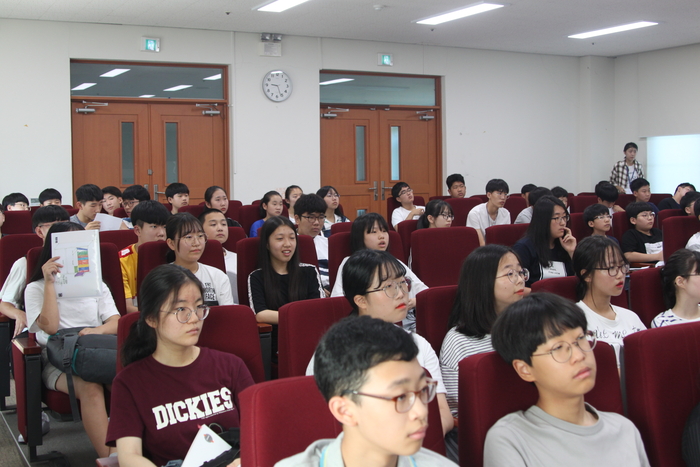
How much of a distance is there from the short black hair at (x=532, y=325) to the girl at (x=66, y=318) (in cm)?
168

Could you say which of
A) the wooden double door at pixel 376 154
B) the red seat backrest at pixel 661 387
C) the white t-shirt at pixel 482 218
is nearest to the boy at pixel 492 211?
the white t-shirt at pixel 482 218

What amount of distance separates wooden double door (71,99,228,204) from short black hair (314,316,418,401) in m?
7.60

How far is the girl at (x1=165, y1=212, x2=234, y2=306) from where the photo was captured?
3.40 m

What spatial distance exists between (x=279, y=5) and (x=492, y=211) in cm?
332

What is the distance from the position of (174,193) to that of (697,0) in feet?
20.4

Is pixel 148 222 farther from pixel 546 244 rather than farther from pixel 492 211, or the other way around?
pixel 492 211

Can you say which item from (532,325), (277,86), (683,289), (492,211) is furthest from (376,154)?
(532,325)

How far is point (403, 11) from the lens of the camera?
796cm

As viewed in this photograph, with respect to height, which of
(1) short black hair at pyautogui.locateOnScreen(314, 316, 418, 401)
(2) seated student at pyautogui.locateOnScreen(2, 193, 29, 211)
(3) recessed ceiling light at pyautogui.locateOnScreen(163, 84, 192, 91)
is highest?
(3) recessed ceiling light at pyautogui.locateOnScreen(163, 84, 192, 91)

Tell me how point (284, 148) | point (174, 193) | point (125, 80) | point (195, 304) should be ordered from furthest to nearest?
point (284, 148), point (125, 80), point (174, 193), point (195, 304)

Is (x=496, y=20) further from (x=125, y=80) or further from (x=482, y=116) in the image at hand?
(x=125, y=80)

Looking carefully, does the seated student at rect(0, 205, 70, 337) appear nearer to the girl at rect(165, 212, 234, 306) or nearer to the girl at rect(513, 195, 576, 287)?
the girl at rect(165, 212, 234, 306)

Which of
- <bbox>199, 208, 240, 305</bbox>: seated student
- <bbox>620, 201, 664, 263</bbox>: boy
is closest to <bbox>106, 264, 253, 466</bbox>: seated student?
<bbox>199, 208, 240, 305</bbox>: seated student

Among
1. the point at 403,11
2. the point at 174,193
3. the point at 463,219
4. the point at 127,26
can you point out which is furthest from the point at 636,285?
the point at 127,26
